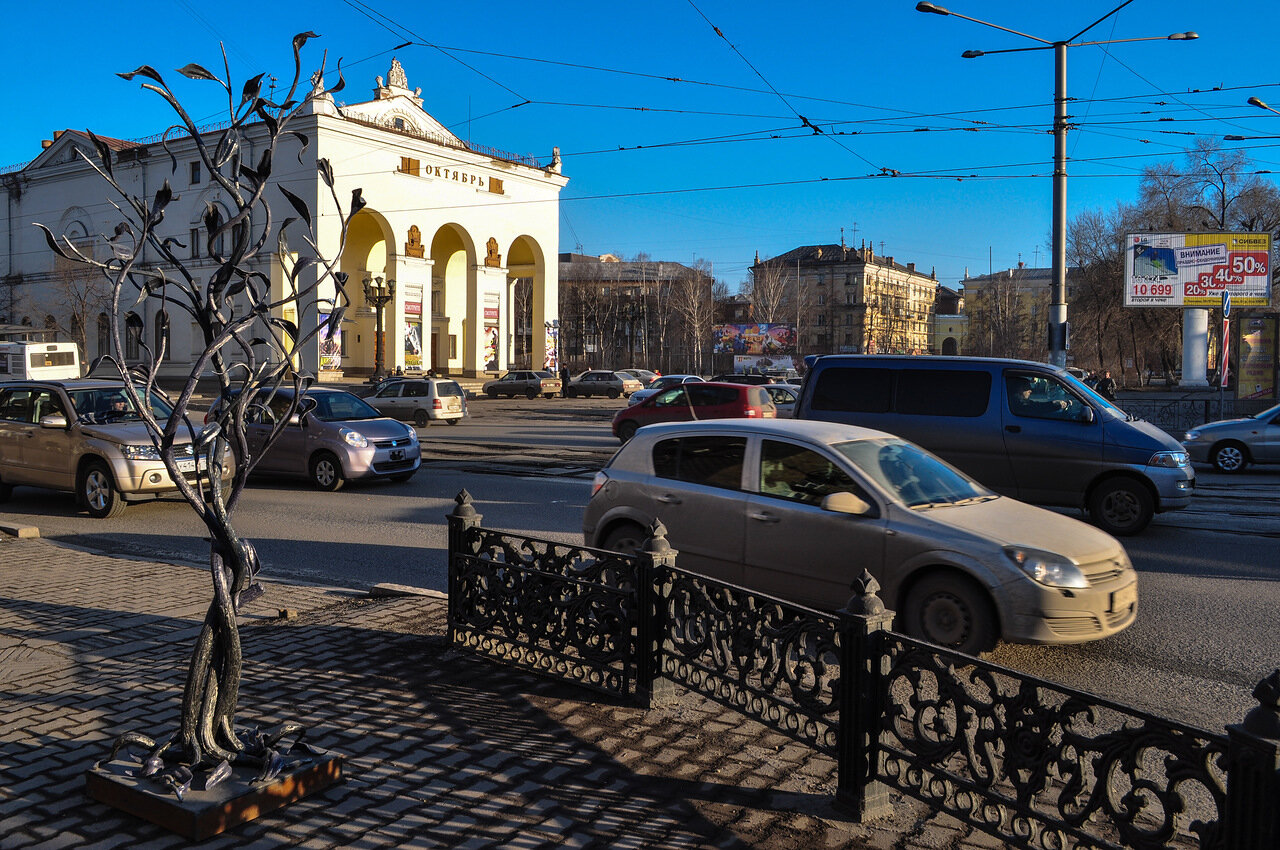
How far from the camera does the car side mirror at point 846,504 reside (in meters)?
6.27

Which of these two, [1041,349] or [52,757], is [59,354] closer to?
[52,757]

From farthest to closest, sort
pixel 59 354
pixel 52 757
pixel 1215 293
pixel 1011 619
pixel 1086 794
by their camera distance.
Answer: pixel 59 354, pixel 1215 293, pixel 1011 619, pixel 52 757, pixel 1086 794

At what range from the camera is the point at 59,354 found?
1565 inches

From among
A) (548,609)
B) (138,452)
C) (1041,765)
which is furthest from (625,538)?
(138,452)

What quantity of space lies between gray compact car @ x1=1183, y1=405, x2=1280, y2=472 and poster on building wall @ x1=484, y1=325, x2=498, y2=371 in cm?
4674

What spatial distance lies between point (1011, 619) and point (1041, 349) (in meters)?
98.8

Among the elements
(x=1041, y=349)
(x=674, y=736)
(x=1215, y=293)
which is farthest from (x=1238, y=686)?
(x=1041, y=349)

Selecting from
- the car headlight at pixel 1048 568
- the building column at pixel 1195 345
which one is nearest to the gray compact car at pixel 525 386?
the building column at pixel 1195 345

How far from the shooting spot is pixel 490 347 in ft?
→ 198

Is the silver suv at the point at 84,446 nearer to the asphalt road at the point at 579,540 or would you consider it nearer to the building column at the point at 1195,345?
the asphalt road at the point at 579,540

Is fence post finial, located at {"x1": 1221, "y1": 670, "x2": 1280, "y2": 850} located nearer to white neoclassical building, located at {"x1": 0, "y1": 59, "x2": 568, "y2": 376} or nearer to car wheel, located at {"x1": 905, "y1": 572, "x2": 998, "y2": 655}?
car wheel, located at {"x1": 905, "y1": 572, "x2": 998, "y2": 655}

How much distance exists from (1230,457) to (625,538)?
48.2ft

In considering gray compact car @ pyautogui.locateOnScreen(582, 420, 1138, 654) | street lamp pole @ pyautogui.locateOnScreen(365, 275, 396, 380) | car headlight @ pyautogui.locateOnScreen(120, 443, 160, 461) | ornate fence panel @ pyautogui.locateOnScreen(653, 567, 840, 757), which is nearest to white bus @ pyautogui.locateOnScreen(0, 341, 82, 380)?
street lamp pole @ pyautogui.locateOnScreen(365, 275, 396, 380)

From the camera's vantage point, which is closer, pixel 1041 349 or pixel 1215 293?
pixel 1215 293
